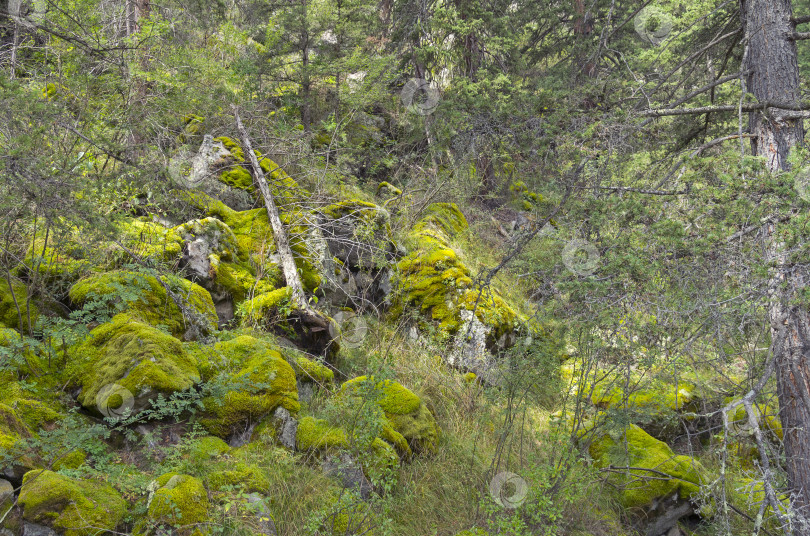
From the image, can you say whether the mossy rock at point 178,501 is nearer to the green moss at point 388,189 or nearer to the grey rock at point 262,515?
the grey rock at point 262,515

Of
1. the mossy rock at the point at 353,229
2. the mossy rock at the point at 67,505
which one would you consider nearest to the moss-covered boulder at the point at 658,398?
the mossy rock at the point at 353,229

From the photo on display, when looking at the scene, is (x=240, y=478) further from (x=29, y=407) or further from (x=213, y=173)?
(x=213, y=173)

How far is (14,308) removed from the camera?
13.5 ft

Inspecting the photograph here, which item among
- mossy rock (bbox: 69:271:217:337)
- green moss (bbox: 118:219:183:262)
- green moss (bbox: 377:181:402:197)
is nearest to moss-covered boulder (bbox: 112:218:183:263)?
green moss (bbox: 118:219:183:262)

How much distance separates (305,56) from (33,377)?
26.5 ft

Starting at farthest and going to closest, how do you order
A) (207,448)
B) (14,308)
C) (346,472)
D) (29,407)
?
(14,308), (346,472), (207,448), (29,407)

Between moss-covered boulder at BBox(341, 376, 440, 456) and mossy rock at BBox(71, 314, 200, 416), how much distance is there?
4.79ft

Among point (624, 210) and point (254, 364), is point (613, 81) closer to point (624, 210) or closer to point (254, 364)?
point (624, 210)

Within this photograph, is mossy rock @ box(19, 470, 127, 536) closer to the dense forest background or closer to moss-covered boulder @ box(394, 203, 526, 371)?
the dense forest background

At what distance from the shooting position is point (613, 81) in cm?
501

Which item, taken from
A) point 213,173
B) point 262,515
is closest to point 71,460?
point 262,515

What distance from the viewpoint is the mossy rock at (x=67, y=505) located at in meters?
2.62

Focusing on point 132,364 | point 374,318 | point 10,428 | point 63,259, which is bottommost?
point 10,428

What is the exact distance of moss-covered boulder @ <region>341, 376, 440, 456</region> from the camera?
177 inches
